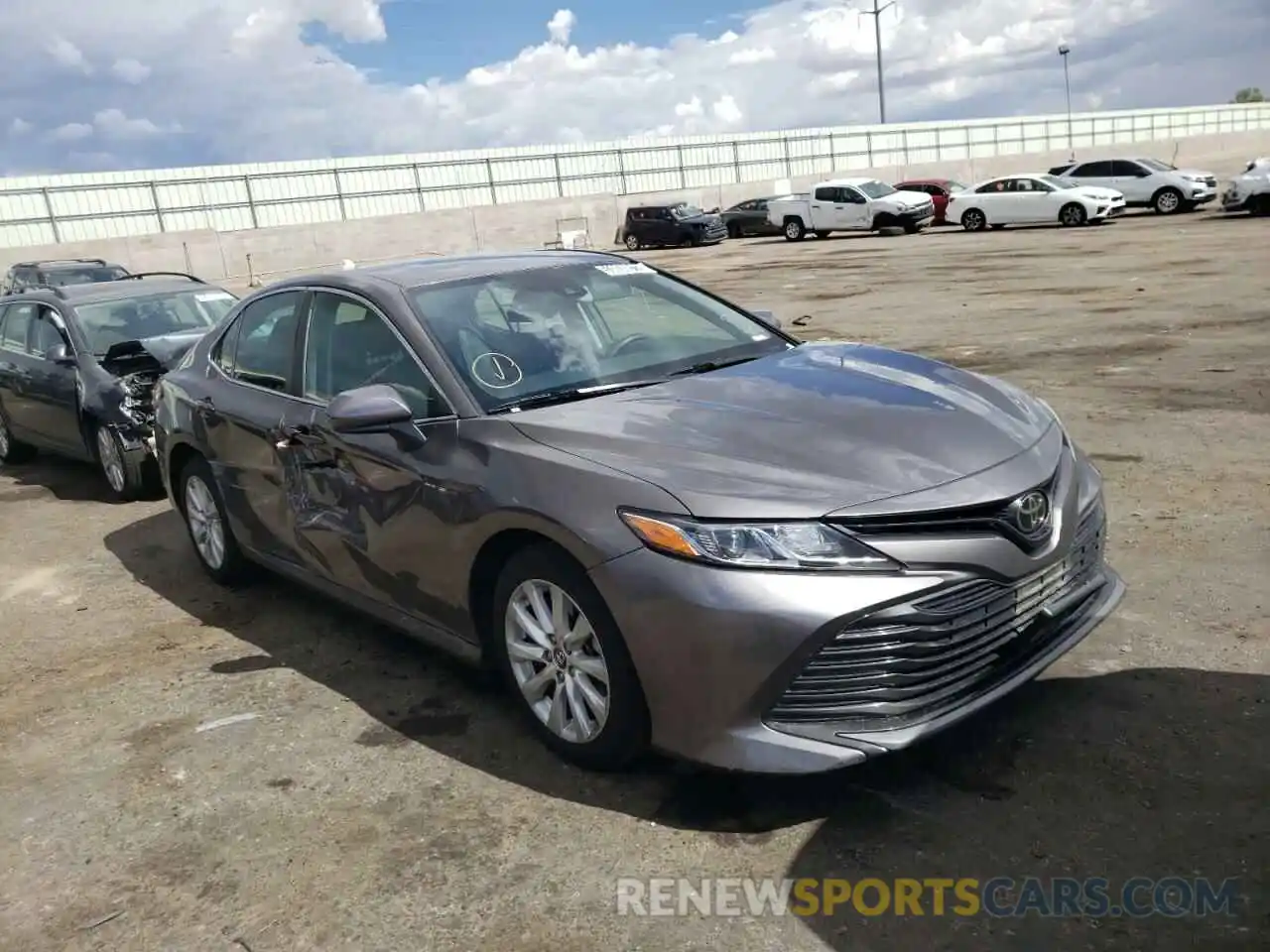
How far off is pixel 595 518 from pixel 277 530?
2292 mm

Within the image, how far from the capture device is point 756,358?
173 inches

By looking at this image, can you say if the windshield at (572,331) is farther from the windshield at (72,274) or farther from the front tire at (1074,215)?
the front tire at (1074,215)

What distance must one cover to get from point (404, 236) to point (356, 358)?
139ft

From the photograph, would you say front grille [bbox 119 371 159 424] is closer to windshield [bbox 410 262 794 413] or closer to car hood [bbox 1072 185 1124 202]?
windshield [bbox 410 262 794 413]

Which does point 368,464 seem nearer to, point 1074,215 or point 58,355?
point 58,355

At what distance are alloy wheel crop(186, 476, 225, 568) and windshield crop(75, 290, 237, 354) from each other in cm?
281

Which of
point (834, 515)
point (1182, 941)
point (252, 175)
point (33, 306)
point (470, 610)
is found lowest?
point (1182, 941)

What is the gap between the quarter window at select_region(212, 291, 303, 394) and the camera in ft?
16.1

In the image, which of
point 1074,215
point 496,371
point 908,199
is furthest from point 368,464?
point 908,199

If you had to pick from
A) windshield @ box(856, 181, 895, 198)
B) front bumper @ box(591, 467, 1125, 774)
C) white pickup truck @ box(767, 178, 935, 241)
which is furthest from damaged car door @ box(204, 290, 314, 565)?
windshield @ box(856, 181, 895, 198)

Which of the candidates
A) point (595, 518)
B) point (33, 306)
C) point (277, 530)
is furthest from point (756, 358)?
point (33, 306)

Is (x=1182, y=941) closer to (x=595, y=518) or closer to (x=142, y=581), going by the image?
(x=595, y=518)

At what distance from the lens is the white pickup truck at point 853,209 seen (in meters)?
34.3

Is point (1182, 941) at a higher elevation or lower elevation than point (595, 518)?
lower
